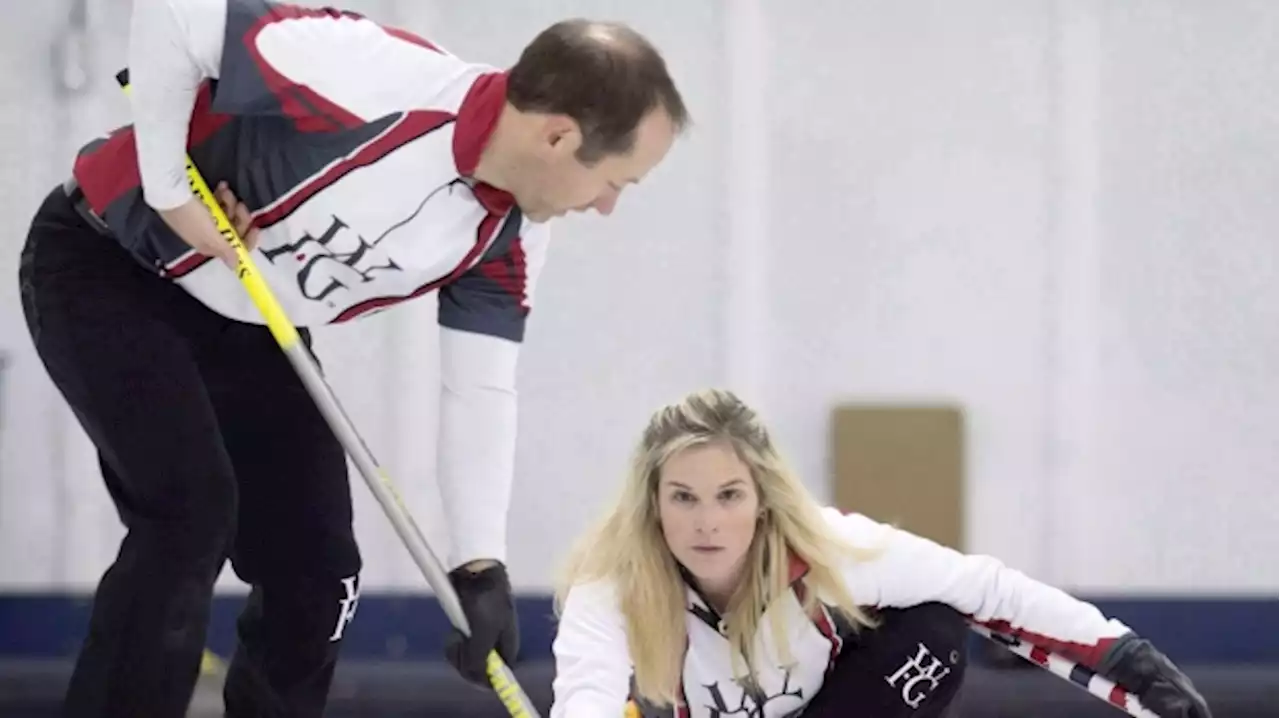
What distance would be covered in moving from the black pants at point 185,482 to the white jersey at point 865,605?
0.96ft

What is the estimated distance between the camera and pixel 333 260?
154cm

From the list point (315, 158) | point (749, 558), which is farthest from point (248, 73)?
point (749, 558)

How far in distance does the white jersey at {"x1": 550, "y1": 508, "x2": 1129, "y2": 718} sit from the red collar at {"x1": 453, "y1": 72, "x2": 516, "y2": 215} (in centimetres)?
52

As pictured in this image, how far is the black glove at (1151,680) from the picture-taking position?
5.35 feet

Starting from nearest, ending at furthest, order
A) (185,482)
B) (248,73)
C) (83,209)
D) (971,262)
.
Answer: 1. (185,482)
2. (248,73)
3. (83,209)
4. (971,262)

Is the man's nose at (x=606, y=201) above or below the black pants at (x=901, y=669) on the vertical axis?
above

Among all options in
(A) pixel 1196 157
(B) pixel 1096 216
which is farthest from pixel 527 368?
(A) pixel 1196 157

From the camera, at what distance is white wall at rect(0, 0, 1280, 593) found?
8.61 feet

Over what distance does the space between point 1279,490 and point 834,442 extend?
817 mm

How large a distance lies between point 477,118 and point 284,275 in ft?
0.93

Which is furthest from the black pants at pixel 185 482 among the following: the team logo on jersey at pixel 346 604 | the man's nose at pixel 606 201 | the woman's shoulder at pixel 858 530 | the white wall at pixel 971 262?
the white wall at pixel 971 262

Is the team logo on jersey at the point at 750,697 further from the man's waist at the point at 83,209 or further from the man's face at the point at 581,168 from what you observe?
the man's waist at the point at 83,209

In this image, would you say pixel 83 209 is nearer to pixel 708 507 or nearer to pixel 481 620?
pixel 481 620

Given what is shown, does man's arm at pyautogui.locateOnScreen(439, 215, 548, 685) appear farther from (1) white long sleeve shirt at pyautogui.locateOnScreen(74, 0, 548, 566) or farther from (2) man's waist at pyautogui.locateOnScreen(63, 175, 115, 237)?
(2) man's waist at pyautogui.locateOnScreen(63, 175, 115, 237)
